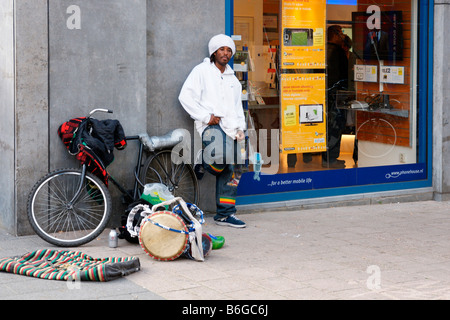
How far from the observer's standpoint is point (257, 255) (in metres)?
7.00

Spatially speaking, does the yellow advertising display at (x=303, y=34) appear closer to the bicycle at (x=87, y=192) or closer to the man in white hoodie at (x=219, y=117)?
the man in white hoodie at (x=219, y=117)

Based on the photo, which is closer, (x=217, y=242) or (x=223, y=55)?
(x=217, y=242)

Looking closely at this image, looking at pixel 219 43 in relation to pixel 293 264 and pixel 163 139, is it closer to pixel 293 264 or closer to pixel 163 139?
pixel 163 139

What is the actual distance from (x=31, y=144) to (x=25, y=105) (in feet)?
1.24

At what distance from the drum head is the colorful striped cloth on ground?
9.5 inches

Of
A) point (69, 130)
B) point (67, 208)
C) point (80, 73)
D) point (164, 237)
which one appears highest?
point (80, 73)

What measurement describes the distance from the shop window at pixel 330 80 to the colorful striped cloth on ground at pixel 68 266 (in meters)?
3.34

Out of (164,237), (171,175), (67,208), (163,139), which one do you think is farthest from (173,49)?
(164,237)

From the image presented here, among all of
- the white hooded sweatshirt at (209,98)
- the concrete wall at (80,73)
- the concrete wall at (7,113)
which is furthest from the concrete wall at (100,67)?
the white hooded sweatshirt at (209,98)

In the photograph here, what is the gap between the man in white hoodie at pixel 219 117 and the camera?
8258 mm

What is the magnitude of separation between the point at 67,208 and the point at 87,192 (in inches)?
11.9

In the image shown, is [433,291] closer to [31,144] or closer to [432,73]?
[31,144]

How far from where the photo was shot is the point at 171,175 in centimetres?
844

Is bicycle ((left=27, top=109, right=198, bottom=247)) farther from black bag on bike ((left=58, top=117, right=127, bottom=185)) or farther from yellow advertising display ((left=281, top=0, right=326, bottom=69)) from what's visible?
yellow advertising display ((left=281, top=0, right=326, bottom=69))
